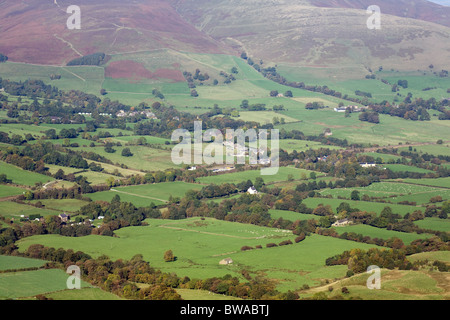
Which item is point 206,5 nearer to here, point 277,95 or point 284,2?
point 284,2

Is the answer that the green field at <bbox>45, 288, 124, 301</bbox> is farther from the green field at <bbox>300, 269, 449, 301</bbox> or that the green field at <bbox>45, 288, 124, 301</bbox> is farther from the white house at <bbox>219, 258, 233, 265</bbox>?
the green field at <bbox>300, 269, 449, 301</bbox>

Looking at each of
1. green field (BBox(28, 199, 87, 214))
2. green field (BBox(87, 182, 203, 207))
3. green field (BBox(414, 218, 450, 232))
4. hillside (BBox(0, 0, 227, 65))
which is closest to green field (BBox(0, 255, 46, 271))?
green field (BBox(28, 199, 87, 214))

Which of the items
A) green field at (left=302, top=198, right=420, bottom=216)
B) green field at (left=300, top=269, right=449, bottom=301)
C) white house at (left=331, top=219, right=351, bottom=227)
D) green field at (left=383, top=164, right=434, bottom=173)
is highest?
green field at (left=383, top=164, right=434, bottom=173)

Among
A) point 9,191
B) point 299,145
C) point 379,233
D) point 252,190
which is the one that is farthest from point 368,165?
point 9,191

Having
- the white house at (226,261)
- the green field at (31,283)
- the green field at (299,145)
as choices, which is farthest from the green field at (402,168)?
the green field at (31,283)

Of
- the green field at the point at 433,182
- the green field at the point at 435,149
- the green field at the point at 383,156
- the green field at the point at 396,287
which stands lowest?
the green field at the point at 396,287

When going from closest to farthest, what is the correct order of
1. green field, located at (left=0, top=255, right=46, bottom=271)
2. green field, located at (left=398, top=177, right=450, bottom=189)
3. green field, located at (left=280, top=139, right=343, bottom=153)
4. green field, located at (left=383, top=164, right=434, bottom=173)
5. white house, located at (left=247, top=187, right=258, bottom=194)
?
1. green field, located at (left=0, top=255, right=46, bottom=271)
2. white house, located at (left=247, top=187, right=258, bottom=194)
3. green field, located at (left=398, top=177, right=450, bottom=189)
4. green field, located at (left=383, top=164, right=434, bottom=173)
5. green field, located at (left=280, top=139, right=343, bottom=153)

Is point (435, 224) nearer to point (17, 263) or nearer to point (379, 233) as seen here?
point (379, 233)

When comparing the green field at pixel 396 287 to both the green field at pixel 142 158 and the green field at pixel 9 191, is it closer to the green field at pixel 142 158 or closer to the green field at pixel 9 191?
the green field at pixel 9 191
